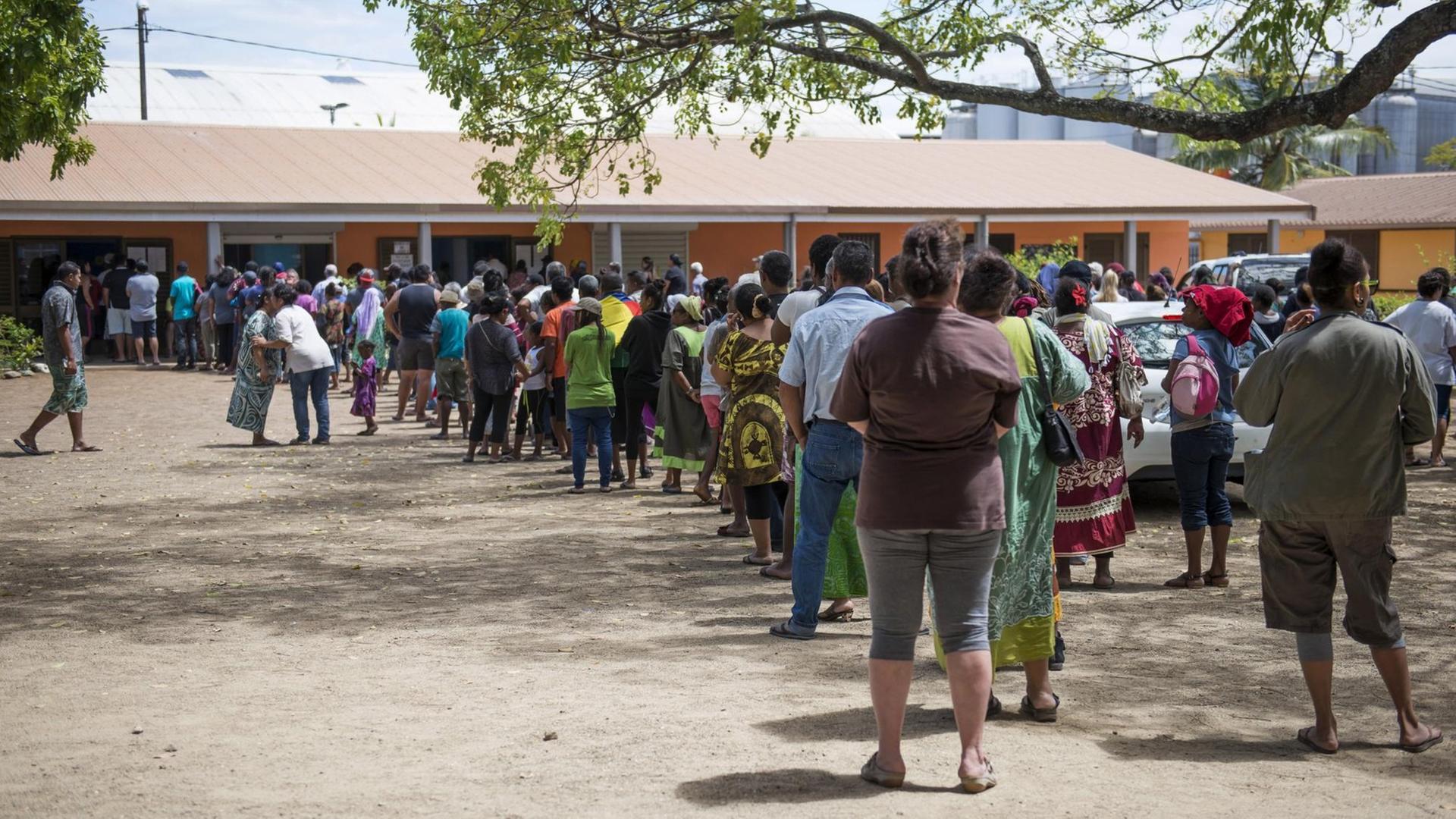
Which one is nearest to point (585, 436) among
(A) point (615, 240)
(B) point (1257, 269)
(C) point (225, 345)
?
(B) point (1257, 269)

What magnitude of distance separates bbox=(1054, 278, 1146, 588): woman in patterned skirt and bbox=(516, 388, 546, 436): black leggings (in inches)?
305

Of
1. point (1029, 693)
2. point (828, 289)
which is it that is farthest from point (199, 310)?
point (1029, 693)

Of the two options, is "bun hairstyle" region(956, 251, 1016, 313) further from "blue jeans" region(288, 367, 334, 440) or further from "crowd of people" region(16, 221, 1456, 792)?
"blue jeans" region(288, 367, 334, 440)

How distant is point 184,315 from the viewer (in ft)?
82.6

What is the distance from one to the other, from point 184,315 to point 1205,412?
68.4 feet

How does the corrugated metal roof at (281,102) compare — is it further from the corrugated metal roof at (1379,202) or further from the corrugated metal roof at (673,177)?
the corrugated metal roof at (1379,202)

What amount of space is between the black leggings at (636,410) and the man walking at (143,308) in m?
15.2

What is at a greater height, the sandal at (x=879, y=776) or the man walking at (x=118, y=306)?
the man walking at (x=118, y=306)

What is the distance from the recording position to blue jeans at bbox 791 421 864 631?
22.0 feet

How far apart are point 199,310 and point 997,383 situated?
22575 mm

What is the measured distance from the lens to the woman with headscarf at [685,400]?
37.2 ft

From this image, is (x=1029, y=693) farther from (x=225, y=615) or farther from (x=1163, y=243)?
(x=1163, y=243)

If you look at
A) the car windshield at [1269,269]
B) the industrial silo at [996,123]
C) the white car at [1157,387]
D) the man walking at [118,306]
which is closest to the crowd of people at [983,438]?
the white car at [1157,387]

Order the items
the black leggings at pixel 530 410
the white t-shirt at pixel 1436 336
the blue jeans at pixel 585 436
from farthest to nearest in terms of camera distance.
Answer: the black leggings at pixel 530 410, the white t-shirt at pixel 1436 336, the blue jeans at pixel 585 436
